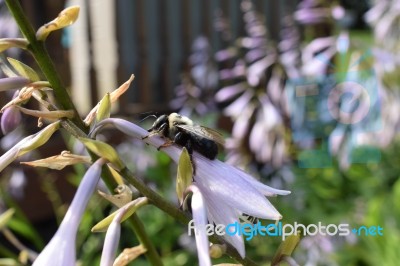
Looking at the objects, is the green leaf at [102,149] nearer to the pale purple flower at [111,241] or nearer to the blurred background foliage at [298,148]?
the pale purple flower at [111,241]

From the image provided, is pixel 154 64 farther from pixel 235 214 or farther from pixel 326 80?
pixel 235 214

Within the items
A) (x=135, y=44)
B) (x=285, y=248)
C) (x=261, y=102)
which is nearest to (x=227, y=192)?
(x=285, y=248)

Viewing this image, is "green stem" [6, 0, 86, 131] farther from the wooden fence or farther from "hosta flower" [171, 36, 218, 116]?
the wooden fence

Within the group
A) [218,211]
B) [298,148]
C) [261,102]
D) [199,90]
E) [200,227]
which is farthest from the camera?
[199,90]

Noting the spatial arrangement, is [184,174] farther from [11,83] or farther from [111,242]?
[11,83]

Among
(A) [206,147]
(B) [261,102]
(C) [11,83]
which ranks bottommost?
(B) [261,102]

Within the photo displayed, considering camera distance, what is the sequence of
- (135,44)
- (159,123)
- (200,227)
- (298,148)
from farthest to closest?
1. (135,44)
2. (298,148)
3. (159,123)
4. (200,227)
